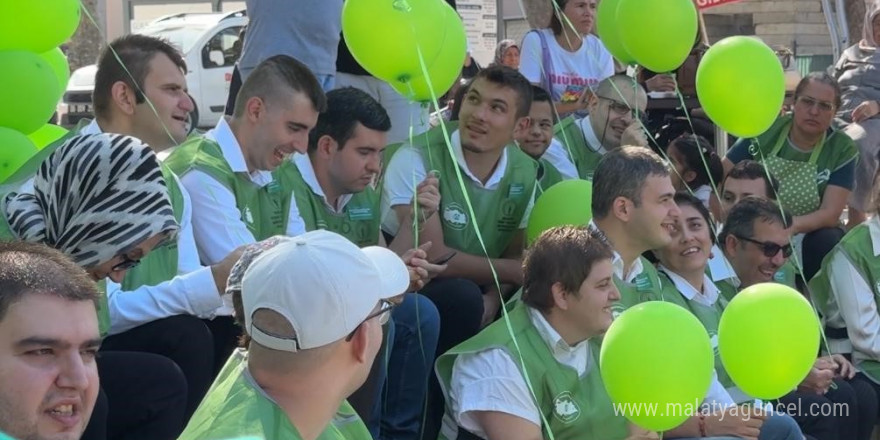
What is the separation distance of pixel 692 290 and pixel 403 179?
1107mm

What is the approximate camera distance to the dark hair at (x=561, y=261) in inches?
156

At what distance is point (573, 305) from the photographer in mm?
3943

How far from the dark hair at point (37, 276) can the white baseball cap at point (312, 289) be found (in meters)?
0.31

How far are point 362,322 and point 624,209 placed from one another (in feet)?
7.35

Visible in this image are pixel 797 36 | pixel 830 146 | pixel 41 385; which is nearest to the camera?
pixel 41 385

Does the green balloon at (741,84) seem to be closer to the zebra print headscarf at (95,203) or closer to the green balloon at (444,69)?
the green balloon at (444,69)

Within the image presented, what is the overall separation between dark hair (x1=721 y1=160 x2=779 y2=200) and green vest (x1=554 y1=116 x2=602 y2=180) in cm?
61

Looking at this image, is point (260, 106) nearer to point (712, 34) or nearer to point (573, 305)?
point (573, 305)

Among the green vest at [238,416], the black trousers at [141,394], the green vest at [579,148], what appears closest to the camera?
the green vest at [238,416]

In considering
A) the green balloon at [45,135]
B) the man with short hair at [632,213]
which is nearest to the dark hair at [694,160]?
the man with short hair at [632,213]

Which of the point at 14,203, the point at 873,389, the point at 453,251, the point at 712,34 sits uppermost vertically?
the point at 14,203

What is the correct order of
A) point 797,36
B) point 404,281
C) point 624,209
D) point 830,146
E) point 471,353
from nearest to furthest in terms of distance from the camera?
point 404,281 < point 471,353 < point 624,209 < point 830,146 < point 797,36

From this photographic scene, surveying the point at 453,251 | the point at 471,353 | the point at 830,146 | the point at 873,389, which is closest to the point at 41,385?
the point at 471,353

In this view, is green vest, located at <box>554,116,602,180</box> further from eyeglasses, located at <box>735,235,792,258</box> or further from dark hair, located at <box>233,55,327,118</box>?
dark hair, located at <box>233,55,327,118</box>
